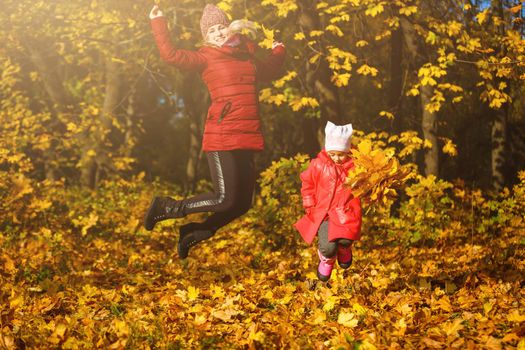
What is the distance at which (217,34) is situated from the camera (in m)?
5.09

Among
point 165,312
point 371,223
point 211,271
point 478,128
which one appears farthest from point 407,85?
point 478,128

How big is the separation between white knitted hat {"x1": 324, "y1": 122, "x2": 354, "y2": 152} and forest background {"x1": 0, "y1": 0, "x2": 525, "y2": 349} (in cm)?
23

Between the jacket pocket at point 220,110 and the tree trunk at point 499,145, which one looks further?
the tree trunk at point 499,145

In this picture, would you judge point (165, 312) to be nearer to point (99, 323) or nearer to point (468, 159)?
point (99, 323)

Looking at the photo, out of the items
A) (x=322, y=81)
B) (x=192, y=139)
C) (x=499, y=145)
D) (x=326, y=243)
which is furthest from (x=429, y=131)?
(x=192, y=139)

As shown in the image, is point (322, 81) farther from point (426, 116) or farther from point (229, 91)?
point (229, 91)

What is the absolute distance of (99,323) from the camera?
4422mm

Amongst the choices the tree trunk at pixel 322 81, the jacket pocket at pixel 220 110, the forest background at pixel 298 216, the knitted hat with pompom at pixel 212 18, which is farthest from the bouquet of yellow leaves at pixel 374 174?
the tree trunk at pixel 322 81

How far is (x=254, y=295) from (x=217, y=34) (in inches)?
100

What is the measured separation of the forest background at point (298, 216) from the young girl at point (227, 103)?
0.43 meters

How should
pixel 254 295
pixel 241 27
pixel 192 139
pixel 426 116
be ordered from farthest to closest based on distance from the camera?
pixel 192 139
pixel 426 116
pixel 254 295
pixel 241 27

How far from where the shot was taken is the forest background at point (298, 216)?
4199mm

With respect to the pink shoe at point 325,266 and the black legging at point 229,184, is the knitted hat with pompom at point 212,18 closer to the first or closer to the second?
the black legging at point 229,184

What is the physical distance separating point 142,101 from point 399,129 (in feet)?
56.9
